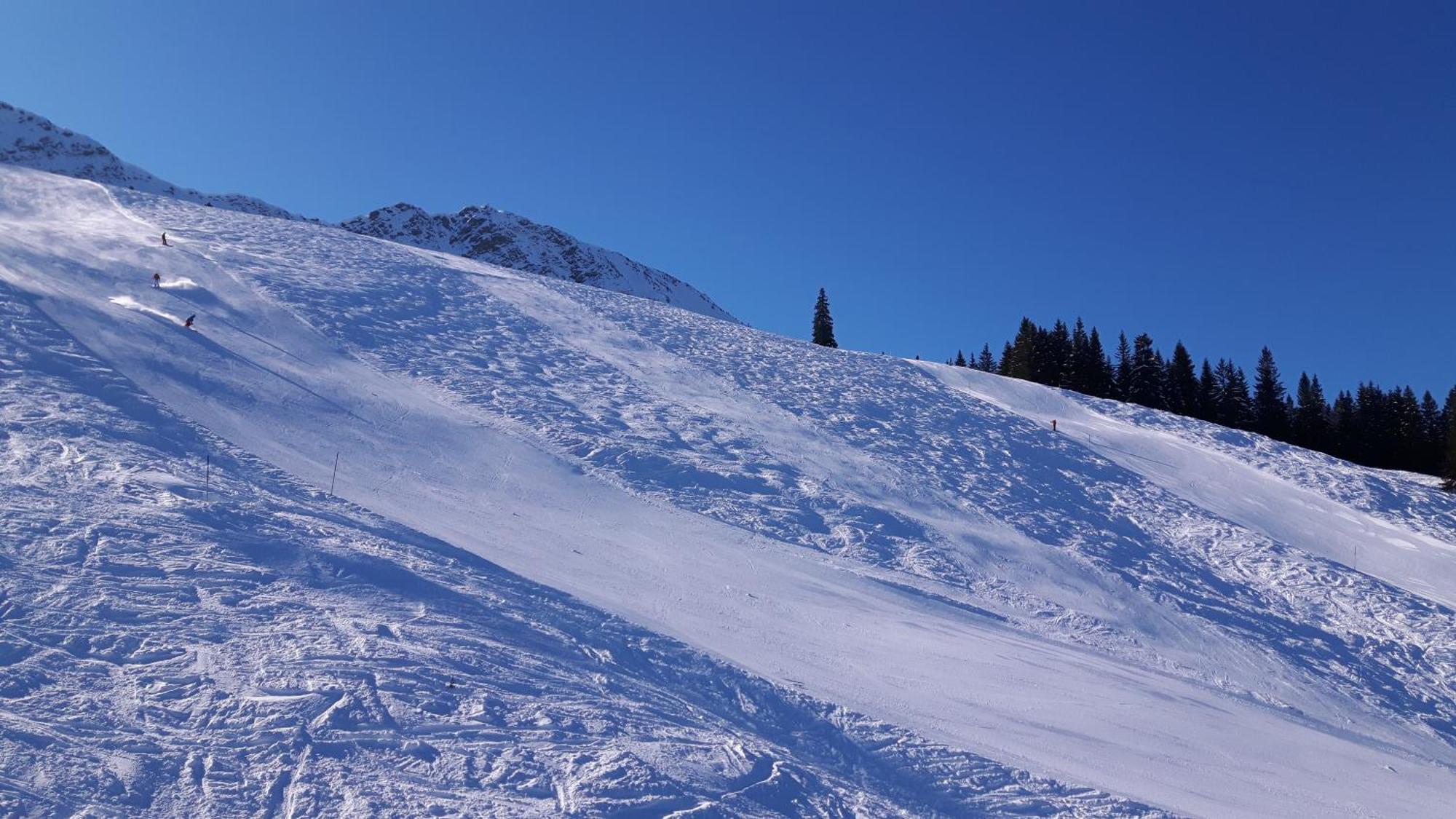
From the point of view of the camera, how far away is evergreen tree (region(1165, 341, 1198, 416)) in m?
56.2

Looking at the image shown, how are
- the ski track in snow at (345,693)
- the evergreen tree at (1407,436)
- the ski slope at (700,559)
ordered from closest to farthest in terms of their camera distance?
the ski track in snow at (345,693) < the ski slope at (700,559) < the evergreen tree at (1407,436)

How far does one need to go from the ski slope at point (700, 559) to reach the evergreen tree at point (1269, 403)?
29.4m

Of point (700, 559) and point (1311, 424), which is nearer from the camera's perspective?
point (700, 559)

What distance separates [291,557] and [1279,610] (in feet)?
54.2

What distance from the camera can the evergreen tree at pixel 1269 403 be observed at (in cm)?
5512

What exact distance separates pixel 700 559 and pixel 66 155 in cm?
17251

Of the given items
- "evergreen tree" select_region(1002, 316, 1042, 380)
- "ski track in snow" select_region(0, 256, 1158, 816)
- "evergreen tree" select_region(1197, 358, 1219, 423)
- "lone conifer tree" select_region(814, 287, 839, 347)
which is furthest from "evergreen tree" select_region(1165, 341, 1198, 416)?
"ski track in snow" select_region(0, 256, 1158, 816)

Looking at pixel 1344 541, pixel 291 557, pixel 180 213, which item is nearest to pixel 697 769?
pixel 291 557

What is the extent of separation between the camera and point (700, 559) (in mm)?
12781

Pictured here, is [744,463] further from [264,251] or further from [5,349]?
[264,251]

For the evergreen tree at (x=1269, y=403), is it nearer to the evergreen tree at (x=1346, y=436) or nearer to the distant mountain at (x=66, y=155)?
the evergreen tree at (x=1346, y=436)

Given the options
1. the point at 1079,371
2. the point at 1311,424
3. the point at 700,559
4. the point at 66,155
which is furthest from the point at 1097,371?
the point at 66,155

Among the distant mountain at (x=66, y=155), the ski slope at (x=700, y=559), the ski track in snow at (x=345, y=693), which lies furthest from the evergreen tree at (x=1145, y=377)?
the distant mountain at (x=66, y=155)

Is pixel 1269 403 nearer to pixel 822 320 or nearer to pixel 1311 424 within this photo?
pixel 1311 424
